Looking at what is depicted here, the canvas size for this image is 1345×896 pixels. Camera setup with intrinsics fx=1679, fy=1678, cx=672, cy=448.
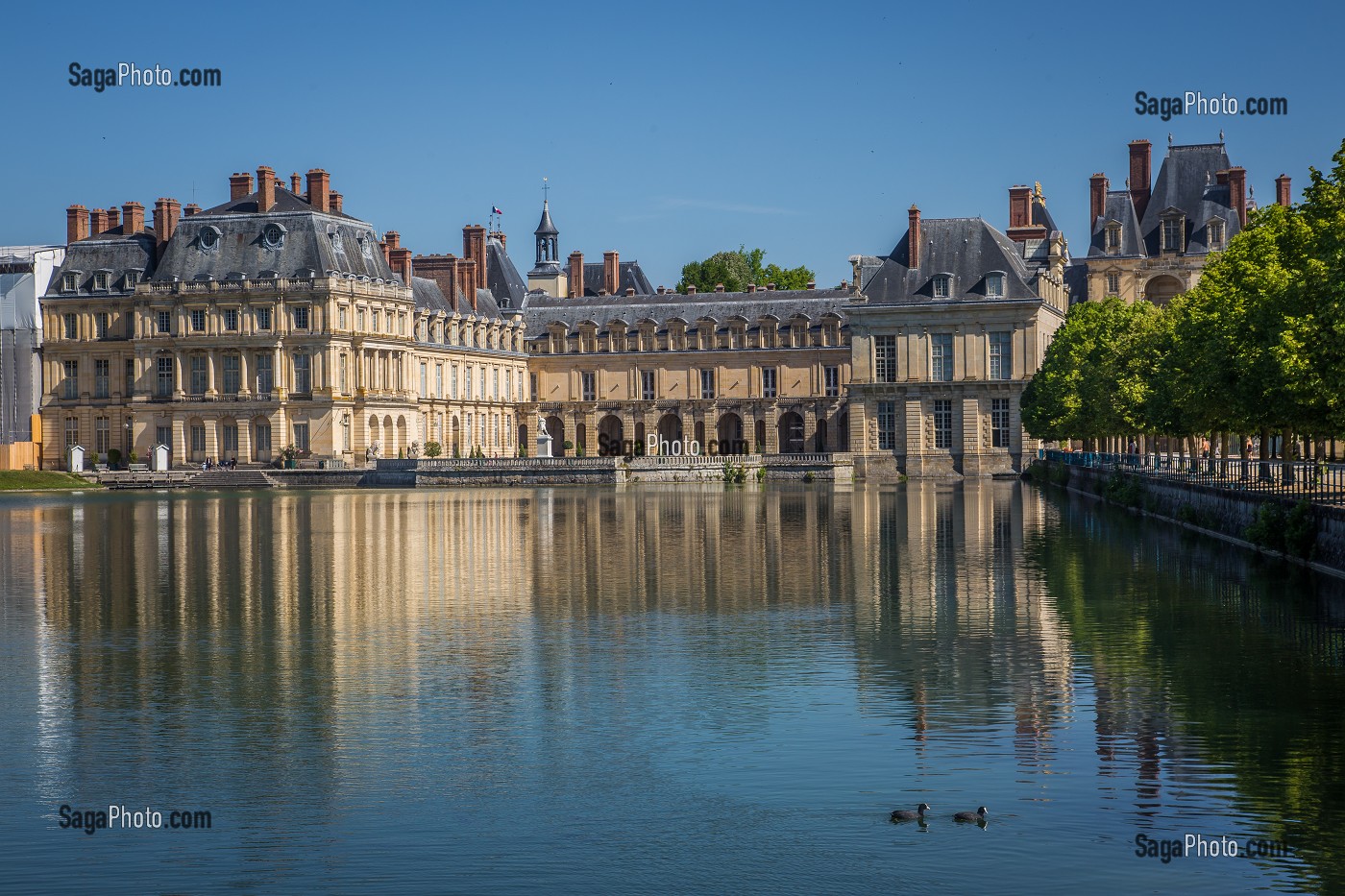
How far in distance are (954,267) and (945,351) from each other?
4168 mm

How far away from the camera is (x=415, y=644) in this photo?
21.2m

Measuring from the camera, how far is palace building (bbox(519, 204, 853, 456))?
94.9 m

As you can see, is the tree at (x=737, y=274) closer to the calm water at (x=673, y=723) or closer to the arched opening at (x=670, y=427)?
the arched opening at (x=670, y=427)

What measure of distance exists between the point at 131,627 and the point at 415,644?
15.6ft

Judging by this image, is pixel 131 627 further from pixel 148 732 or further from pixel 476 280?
pixel 476 280

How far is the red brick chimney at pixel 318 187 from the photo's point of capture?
85.3m

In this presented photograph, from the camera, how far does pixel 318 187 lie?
3364 inches

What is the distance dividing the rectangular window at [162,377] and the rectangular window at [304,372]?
7.21m

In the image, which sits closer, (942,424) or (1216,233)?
(942,424)

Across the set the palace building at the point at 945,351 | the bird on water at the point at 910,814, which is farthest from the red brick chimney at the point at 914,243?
the bird on water at the point at 910,814

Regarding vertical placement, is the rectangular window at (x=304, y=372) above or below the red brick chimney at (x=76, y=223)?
below

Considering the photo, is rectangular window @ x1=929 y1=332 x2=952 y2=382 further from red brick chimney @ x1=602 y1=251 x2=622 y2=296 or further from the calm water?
the calm water

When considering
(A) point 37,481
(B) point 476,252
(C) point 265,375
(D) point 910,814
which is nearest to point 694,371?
(B) point 476,252

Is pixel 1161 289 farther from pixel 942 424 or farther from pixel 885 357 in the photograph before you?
pixel 885 357
